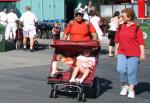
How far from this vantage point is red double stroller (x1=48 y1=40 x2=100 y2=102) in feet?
34.1

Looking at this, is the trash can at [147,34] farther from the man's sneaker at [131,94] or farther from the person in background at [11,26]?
the man's sneaker at [131,94]

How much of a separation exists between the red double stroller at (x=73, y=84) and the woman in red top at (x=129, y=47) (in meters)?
0.54

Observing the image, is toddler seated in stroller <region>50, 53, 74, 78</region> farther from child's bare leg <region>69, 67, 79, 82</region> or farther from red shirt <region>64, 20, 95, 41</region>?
red shirt <region>64, 20, 95, 41</region>

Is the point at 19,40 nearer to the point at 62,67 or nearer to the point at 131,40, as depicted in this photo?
the point at 62,67

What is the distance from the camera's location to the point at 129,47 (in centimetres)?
1042

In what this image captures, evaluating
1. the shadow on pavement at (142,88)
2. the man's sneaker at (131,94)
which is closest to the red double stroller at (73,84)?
the man's sneaker at (131,94)

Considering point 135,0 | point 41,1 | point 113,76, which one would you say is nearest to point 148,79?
point 113,76

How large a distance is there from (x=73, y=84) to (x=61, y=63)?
0.70m

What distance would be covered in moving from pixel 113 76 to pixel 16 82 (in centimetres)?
281

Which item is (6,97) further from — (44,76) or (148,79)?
(148,79)

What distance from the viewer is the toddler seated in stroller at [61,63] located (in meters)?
10.9

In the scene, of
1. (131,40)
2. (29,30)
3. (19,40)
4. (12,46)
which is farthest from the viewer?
(12,46)

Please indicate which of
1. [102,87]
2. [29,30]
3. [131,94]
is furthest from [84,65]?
[29,30]

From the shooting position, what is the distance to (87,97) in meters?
10.8
